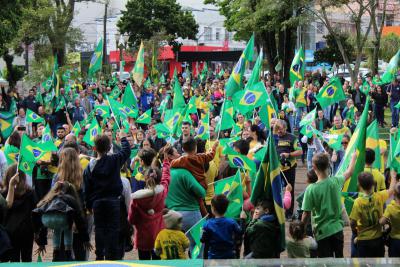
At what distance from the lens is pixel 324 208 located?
26.8 ft

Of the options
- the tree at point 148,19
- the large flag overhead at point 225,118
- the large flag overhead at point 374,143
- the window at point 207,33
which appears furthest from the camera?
the window at point 207,33

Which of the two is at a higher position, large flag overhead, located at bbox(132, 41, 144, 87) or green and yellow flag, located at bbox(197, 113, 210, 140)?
large flag overhead, located at bbox(132, 41, 144, 87)

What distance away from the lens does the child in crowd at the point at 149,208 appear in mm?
8734

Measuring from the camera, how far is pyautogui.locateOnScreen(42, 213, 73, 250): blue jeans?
8422 millimetres

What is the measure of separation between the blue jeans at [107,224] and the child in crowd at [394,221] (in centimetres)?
266

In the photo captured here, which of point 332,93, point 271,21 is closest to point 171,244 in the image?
point 332,93

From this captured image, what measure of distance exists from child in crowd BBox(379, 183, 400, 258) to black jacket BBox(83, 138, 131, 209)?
2.67m

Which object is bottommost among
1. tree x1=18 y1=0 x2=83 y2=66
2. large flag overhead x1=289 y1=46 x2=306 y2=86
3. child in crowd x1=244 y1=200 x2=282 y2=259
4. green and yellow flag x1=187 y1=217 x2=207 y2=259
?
green and yellow flag x1=187 y1=217 x2=207 y2=259

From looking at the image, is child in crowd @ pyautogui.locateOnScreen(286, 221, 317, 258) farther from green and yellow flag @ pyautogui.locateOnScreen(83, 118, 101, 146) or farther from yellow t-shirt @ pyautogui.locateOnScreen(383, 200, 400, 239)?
green and yellow flag @ pyautogui.locateOnScreen(83, 118, 101, 146)

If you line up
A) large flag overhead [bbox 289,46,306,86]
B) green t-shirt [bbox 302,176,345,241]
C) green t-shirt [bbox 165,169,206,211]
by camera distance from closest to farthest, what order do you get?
1. green t-shirt [bbox 302,176,345,241]
2. green t-shirt [bbox 165,169,206,211]
3. large flag overhead [bbox 289,46,306,86]

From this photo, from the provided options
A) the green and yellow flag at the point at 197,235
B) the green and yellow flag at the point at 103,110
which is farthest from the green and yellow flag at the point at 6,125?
the green and yellow flag at the point at 197,235

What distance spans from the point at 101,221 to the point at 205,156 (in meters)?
1.30

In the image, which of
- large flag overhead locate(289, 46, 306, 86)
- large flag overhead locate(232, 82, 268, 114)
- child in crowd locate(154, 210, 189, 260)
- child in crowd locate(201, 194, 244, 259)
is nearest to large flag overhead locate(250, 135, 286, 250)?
child in crowd locate(201, 194, 244, 259)

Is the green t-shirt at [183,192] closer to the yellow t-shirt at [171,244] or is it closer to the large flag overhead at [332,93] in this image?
the yellow t-shirt at [171,244]
